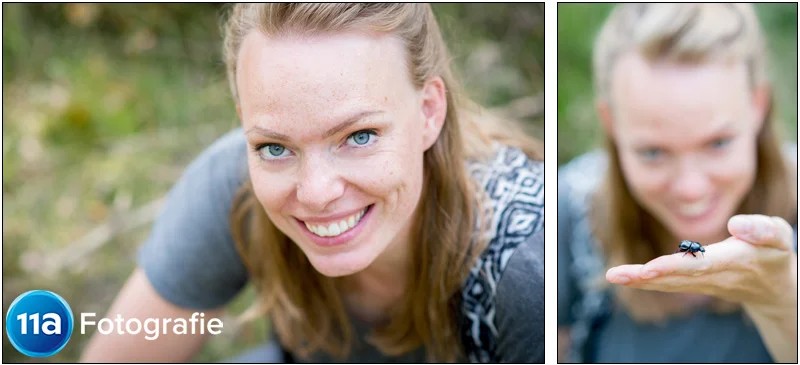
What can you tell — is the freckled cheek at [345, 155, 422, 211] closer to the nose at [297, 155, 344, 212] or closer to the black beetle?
the nose at [297, 155, 344, 212]

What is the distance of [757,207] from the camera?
4.42 ft

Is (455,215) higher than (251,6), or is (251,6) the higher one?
(251,6)

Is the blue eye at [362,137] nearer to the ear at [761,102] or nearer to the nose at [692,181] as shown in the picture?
the nose at [692,181]

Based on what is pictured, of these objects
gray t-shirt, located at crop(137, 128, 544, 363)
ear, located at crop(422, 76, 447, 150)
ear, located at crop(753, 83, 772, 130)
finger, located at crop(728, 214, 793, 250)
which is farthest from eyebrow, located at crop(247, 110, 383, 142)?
ear, located at crop(753, 83, 772, 130)

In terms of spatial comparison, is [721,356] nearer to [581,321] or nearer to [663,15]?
[581,321]

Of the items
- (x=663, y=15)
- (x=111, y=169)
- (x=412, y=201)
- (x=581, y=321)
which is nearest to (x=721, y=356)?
(x=581, y=321)

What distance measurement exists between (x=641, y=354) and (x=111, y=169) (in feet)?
4.80

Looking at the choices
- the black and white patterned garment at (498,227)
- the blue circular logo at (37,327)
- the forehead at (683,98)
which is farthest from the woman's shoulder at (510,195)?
the blue circular logo at (37,327)

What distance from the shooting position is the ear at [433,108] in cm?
103

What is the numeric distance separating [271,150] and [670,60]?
2.36ft

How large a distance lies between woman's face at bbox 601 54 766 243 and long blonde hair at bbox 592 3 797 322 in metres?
0.03

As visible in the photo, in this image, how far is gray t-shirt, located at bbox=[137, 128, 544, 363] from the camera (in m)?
1.09

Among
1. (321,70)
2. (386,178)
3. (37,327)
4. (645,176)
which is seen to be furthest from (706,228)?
(37,327)

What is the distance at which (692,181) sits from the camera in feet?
3.99
